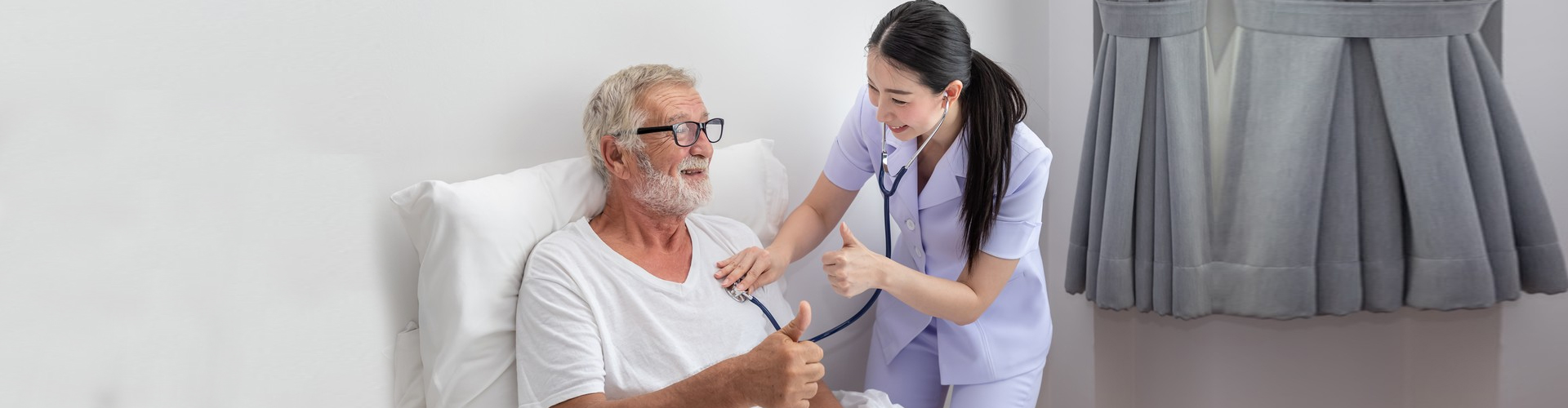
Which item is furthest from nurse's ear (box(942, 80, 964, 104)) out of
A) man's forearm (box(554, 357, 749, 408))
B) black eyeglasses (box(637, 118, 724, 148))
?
man's forearm (box(554, 357, 749, 408))

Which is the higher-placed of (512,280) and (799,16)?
(799,16)

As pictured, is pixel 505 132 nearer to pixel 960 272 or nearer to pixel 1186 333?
pixel 960 272

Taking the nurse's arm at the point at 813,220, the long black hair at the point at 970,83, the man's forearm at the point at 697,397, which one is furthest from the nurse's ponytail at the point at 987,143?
the man's forearm at the point at 697,397

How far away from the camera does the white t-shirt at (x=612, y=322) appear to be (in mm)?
1469

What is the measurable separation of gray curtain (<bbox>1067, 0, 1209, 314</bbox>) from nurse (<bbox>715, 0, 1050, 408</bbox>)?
43 cm

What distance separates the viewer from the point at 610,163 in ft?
5.46

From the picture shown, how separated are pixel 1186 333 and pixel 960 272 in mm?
933

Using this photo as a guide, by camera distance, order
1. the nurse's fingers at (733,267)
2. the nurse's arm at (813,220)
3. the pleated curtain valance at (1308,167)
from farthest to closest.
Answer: the pleated curtain valance at (1308,167) < the nurse's arm at (813,220) < the nurse's fingers at (733,267)

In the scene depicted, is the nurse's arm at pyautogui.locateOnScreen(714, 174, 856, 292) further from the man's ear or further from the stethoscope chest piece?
the man's ear

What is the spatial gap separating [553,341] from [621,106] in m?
0.39

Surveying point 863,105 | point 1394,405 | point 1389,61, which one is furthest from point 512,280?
point 1394,405

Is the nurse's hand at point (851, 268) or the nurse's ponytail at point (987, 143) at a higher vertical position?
the nurse's ponytail at point (987, 143)

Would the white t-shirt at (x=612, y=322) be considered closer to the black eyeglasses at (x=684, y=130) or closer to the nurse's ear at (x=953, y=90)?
the black eyeglasses at (x=684, y=130)

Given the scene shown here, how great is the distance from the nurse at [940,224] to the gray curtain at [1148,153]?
427 mm
